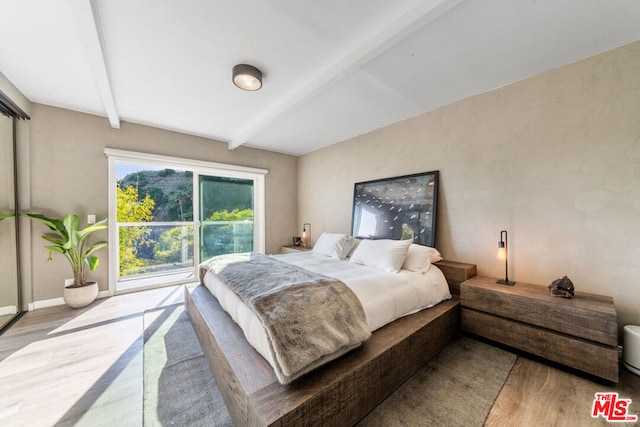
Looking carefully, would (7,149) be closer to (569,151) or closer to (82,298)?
(82,298)

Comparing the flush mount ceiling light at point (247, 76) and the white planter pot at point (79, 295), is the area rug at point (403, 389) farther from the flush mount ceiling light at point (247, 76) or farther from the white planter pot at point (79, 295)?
the flush mount ceiling light at point (247, 76)

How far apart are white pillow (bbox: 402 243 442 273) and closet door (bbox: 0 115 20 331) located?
4.39 meters

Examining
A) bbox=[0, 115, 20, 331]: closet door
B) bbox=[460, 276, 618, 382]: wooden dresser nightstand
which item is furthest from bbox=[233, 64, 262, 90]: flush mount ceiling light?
bbox=[460, 276, 618, 382]: wooden dresser nightstand

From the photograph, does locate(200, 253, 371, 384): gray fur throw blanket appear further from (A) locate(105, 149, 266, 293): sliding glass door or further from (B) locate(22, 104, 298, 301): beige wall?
(B) locate(22, 104, 298, 301): beige wall

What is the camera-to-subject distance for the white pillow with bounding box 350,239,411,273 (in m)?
2.42

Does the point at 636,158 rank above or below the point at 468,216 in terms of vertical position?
above

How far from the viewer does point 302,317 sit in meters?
1.32

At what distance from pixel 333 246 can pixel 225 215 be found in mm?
2402

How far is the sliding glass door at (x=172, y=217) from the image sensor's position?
354 centimetres

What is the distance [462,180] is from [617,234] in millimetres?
1238

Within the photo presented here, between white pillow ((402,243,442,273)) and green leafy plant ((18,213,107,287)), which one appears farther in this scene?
green leafy plant ((18,213,107,287))

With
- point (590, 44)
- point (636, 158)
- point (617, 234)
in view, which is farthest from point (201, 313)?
point (590, 44)

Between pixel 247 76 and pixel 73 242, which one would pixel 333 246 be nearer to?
pixel 247 76

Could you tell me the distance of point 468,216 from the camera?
263 centimetres
